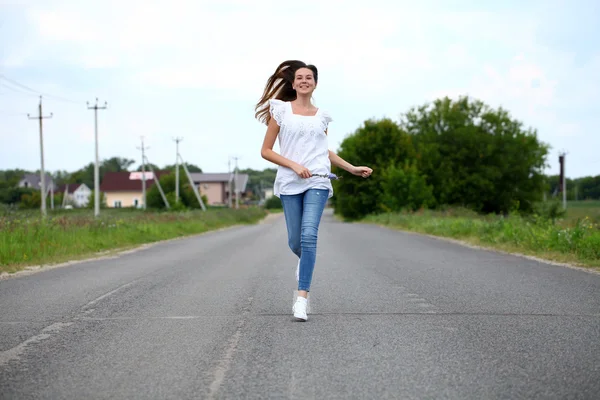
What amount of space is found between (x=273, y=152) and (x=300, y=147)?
23 cm

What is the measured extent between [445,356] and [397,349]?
318 mm

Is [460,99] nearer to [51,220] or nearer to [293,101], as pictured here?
[51,220]

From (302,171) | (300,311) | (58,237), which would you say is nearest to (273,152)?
(302,171)

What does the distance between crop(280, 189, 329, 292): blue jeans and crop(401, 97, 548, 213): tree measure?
57.8 meters

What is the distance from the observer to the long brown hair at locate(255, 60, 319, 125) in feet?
18.6

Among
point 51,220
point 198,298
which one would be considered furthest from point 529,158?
point 198,298

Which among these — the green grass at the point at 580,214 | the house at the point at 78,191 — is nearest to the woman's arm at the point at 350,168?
the green grass at the point at 580,214

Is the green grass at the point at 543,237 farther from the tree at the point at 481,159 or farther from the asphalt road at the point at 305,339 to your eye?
the tree at the point at 481,159

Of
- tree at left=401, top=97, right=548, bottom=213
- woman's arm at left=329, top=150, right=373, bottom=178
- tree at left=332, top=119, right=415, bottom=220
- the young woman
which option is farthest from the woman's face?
tree at left=401, top=97, right=548, bottom=213

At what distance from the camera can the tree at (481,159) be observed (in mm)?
64000

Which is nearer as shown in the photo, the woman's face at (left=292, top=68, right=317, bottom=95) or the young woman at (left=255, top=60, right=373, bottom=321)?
the young woman at (left=255, top=60, right=373, bottom=321)

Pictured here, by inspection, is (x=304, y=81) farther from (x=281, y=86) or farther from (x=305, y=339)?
(x=305, y=339)

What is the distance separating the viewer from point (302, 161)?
17.7ft

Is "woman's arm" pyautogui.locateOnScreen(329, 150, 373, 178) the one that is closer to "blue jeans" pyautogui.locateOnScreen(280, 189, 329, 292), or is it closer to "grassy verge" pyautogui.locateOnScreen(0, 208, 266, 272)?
"blue jeans" pyautogui.locateOnScreen(280, 189, 329, 292)
